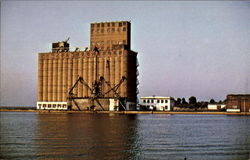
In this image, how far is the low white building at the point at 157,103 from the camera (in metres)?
138

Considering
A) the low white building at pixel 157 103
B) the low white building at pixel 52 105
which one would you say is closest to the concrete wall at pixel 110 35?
the low white building at pixel 157 103

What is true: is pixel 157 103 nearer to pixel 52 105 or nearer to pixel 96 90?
pixel 96 90

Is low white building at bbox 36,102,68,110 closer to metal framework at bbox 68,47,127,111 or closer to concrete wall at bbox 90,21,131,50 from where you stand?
metal framework at bbox 68,47,127,111

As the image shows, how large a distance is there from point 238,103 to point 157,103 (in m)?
29.3

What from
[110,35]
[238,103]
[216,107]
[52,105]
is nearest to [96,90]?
[52,105]

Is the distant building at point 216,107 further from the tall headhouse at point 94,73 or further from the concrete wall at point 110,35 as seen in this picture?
the concrete wall at point 110,35

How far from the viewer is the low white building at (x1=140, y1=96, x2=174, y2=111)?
138 meters

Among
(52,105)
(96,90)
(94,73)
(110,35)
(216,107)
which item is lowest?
(216,107)

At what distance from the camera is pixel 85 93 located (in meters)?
133

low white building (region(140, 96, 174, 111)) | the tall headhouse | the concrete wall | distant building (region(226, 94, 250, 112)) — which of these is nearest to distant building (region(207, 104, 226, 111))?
distant building (region(226, 94, 250, 112))

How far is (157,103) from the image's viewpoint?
454 ft

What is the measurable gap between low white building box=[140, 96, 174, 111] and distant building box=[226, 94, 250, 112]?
72.3 ft

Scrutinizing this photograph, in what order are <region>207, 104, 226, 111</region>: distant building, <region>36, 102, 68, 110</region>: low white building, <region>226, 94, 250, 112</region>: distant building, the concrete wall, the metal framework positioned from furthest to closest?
<region>207, 104, 226, 111</region>: distant building → the concrete wall → <region>36, 102, 68, 110</region>: low white building → the metal framework → <region>226, 94, 250, 112</region>: distant building

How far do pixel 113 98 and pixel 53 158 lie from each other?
99808mm
